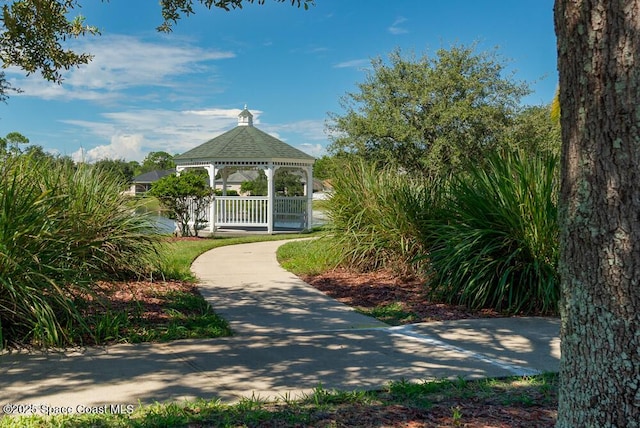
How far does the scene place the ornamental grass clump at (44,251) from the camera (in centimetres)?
518

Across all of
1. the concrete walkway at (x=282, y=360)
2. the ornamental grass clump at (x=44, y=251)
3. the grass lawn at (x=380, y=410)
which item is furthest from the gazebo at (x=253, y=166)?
the grass lawn at (x=380, y=410)

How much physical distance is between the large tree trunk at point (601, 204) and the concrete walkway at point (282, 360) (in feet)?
6.69

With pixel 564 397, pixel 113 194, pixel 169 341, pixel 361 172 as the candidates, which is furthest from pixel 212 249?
pixel 564 397

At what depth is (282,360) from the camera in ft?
16.4

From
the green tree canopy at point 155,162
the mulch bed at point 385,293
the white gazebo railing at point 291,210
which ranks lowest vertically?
the mulch bed at point 385,293

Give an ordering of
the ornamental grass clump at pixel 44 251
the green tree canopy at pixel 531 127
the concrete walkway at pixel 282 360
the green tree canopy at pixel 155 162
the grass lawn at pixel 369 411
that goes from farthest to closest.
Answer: the green tree canopy at pixel 155 162 < the green tree canopy at pixel 531 127 < the ornamental grass clump at pixel 44 251 < the concrete walkway at pixel 282 360 < the grass lawn at pixel 369 411

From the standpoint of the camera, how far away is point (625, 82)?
2.38m

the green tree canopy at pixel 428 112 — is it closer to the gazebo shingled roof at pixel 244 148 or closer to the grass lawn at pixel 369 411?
the gazebo shingled roof at pixel 244 148

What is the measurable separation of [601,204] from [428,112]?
19.0m

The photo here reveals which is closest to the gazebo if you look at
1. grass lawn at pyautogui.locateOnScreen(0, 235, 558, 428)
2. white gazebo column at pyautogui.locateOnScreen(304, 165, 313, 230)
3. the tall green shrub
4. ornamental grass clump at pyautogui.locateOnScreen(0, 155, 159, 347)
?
white gazebo column at pyautogui.locateOnScreen(304, 165, 313, 230)

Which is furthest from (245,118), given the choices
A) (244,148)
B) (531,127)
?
(531,127)

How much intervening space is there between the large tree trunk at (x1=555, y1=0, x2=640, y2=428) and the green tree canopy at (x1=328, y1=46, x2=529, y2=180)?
1787 cm

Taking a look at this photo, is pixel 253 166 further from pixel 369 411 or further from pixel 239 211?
pixel 369 411

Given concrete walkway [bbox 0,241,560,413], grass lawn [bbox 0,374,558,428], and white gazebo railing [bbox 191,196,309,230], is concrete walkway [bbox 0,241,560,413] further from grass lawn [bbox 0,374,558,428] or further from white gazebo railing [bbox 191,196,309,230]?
white gazebo railing [bbox 191,196,309,230]
